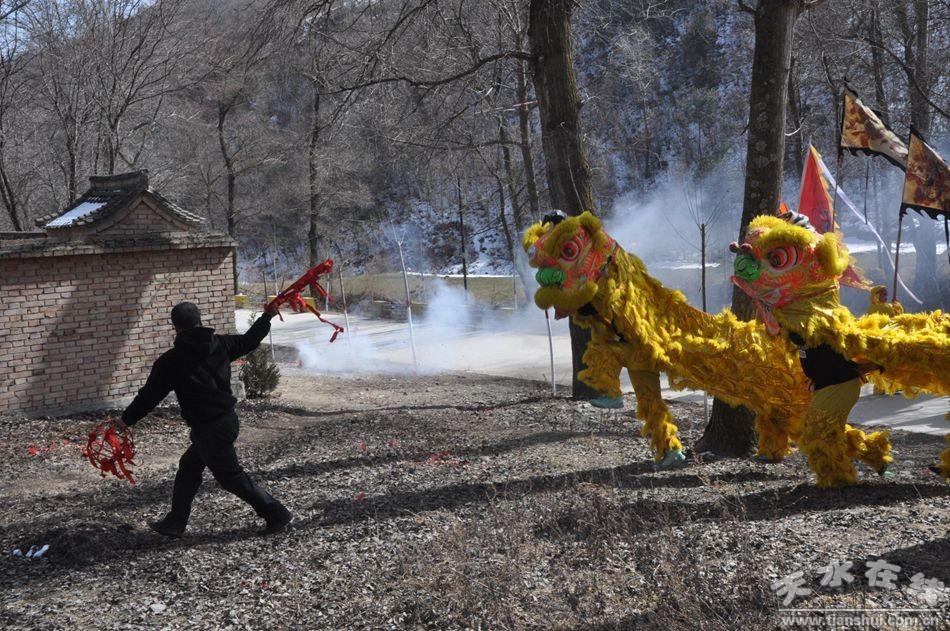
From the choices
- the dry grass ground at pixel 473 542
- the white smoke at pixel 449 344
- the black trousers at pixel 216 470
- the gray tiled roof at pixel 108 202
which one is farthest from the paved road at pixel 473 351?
the black trousers at pixel 216 470

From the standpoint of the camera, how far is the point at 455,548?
187 inches

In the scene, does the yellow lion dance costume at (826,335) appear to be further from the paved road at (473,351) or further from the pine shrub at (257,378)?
the pine shrub at (257,378)

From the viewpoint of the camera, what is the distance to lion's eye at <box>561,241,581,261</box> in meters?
6.56

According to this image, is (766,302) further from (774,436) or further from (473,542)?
(473,542)

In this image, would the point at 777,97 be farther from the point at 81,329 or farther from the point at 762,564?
the point at 81,329

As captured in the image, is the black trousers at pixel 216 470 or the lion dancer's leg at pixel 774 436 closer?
the black trousers at pixel 216 470

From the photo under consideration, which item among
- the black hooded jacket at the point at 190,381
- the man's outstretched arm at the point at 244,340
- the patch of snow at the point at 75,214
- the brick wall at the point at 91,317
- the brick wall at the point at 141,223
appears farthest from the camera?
the brick wall at the point at 141,223

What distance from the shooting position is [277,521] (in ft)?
18.2

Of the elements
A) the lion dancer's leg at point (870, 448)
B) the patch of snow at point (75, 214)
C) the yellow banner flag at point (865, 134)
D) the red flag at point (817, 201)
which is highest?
the yellow banner flag at point (865, 134)

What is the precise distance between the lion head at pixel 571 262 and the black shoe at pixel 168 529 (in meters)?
3.29

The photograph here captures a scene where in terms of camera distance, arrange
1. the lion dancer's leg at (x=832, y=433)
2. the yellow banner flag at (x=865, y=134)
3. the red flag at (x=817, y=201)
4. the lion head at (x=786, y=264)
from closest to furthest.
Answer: the lion head at (x=786, y=264) < the lion dancer's leg at (x=832, y=433) < the yellow banner flag at (x=865, y=134) < the red flag at (x=817, y=201)

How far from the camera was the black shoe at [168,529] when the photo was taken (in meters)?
5.48

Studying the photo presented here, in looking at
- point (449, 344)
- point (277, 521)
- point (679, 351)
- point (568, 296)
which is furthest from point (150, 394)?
point (449, 344)

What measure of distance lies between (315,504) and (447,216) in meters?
44.3
